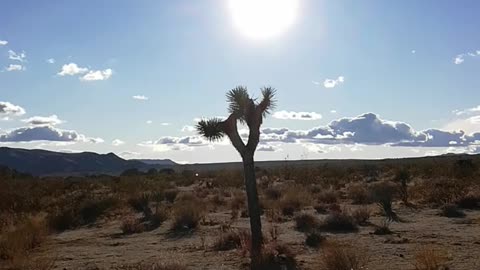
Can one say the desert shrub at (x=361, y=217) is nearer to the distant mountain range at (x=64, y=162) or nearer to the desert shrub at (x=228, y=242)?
the desert shrub at (x=228, y=242)

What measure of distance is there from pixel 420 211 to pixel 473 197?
269cm

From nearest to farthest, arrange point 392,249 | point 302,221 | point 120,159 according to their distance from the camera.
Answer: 1. point 392,249
2. point 302,221
3. point 120,159

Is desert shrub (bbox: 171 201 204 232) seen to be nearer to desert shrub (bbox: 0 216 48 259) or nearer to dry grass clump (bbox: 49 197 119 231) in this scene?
desert shrub (bbox: 0 216 48 259)

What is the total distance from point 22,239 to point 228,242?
5887 mm

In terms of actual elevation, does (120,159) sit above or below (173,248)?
above

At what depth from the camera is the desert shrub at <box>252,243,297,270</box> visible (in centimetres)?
1451

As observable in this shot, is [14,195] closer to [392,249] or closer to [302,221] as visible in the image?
[302,221]

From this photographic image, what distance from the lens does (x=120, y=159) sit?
185375mm

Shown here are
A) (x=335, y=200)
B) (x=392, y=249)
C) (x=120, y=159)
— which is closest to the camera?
(x=392, y=249)

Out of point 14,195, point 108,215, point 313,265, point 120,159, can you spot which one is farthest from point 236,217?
point 120,159

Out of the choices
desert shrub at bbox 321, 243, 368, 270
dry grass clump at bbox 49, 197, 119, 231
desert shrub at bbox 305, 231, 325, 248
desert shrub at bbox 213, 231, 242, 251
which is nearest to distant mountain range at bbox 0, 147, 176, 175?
dry grass clump at bbox 49, 197, 119, 231

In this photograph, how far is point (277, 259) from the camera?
15.1 meters

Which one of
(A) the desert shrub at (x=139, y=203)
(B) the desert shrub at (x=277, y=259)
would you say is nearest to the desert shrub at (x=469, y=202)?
(B) the desert shrub at (x=277, y=259)

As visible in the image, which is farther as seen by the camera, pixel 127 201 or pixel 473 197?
pixel 127 201
